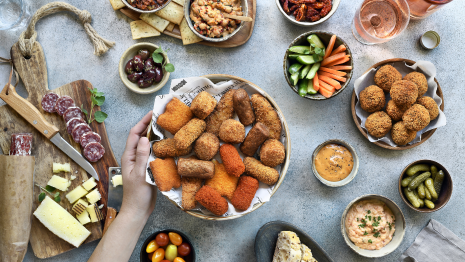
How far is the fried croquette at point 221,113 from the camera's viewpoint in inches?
126

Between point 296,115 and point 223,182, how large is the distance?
1.20m

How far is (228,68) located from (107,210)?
82.5 inches

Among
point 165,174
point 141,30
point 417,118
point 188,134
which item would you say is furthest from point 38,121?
point 417,118

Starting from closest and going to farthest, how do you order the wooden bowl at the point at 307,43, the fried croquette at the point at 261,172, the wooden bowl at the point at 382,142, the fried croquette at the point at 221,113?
the fried croquette at the point at 261,172, the fried croquette at the point at 221,113, the wooden bowl at the point at 307,43, the wooden bowl at the point at 382,142

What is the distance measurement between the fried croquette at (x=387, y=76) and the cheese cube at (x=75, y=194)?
3450mm

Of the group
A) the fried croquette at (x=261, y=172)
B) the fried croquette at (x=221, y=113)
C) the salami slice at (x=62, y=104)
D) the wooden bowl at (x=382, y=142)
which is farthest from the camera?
the salami slice at (x=62, y=104)

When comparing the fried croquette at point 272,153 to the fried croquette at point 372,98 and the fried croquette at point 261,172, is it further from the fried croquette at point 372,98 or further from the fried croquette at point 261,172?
the fried croquette at point 372,98

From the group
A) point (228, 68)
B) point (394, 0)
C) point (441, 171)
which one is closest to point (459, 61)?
point (394, 0)

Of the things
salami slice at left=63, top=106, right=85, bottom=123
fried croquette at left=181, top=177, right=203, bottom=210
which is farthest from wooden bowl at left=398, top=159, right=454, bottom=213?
salami slice at left=63, top=106, right=85, bottom=123

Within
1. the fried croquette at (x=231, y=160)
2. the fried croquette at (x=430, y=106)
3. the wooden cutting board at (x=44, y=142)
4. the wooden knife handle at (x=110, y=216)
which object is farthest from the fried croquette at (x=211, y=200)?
the fried croquette at (x=430, y=106)

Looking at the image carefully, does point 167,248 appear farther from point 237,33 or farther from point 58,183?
point 237,33

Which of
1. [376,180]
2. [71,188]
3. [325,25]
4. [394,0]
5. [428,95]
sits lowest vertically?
[71,188]

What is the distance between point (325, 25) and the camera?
3.71m

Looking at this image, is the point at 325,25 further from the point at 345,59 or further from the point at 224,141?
the point at 224,141
